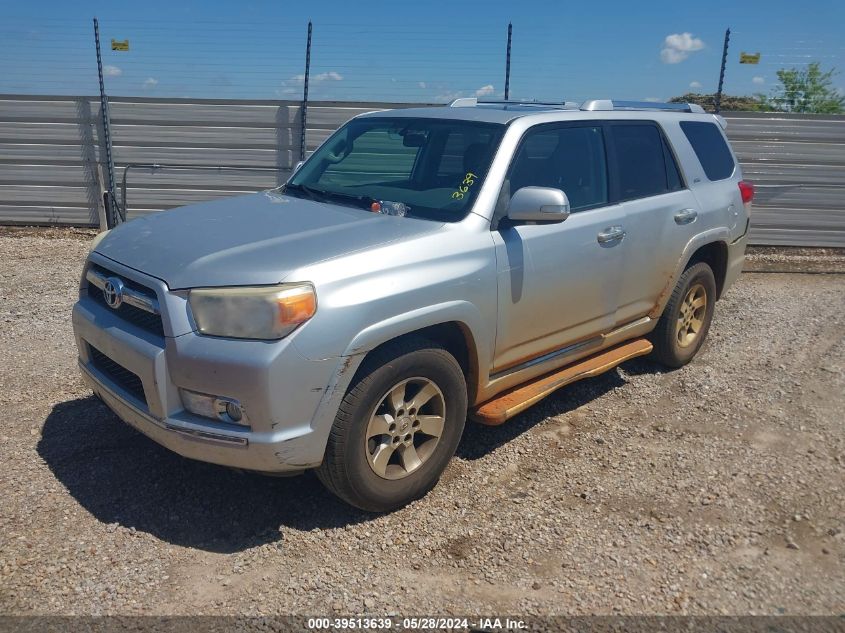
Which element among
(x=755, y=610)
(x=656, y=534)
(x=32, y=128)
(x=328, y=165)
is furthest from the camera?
(x=32, y=128)

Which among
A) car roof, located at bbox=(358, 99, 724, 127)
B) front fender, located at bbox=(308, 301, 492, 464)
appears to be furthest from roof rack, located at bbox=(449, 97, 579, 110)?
front fender, located at bbox=(308, 301, 492, 464)

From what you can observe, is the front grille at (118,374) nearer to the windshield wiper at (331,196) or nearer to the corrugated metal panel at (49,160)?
the windshield wiper at (331,196)

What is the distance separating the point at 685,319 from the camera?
5609mm

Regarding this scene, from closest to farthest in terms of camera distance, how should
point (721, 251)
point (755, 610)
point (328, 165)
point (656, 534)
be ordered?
point (755, 610)
point (656, 534)
point (328, 165)
point (721, 251)

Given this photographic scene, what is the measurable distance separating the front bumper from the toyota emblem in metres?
0.14

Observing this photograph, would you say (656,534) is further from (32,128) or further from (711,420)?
(32,128)

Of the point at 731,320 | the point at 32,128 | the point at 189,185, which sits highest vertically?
the point at 32,128

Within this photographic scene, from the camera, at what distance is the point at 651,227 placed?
480 centimetres

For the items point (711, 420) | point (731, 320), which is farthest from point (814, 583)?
point (731, 320)

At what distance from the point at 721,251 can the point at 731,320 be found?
1.63 meters

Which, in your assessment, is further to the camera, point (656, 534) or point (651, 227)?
point (651, 227)

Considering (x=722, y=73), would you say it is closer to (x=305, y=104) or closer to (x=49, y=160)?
(x=305, y=104)

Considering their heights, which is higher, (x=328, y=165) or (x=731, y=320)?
(x=328, y=165)

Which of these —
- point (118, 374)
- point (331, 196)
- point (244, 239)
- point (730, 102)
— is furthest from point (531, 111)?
point (730, 102)
